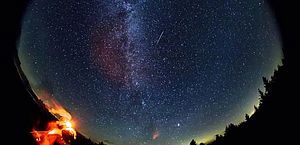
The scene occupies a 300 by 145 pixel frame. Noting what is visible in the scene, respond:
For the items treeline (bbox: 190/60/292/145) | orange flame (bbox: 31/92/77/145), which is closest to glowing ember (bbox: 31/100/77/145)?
orange flame (bbox: 31/92/77/145)

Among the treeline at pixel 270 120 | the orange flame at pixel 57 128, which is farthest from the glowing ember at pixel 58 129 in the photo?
the treeline at pixel 270 120

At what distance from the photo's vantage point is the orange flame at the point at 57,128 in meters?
9.84

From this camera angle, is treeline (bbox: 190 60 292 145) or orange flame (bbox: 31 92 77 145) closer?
orange flame (bbox: 31 92 77 145)

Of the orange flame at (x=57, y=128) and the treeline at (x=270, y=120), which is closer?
→ the orange flame at (x=57, y=128)

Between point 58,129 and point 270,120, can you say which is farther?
point 270,120

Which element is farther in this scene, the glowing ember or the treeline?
the treeline

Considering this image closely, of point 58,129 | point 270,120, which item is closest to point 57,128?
point 58,129

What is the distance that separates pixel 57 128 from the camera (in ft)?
34.3

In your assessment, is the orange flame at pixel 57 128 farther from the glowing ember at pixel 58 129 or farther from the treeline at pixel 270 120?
the treeline at pixel 270 120

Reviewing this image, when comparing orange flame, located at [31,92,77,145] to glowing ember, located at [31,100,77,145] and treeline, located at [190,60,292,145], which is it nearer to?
glowing ember, located at [31,100,77,145]

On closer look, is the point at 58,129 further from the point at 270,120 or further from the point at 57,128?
the point at 270,120

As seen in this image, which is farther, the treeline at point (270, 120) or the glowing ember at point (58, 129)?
the treeline at point (270, 120)

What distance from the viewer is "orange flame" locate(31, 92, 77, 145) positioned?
388 inches

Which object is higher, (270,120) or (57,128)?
(57,128)
